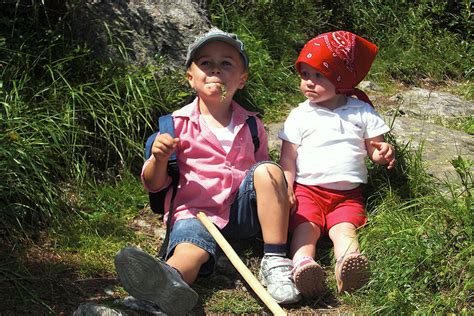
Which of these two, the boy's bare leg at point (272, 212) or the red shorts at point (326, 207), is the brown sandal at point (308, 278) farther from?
the red shorts at point (326, 207)

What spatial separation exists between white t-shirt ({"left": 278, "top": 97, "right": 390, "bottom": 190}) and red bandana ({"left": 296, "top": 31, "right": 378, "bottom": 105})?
0.15 metres

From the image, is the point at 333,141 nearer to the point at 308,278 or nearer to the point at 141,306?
the point at 308,278

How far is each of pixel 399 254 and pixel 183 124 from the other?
1224 millimetres

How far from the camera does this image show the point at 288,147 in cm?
406

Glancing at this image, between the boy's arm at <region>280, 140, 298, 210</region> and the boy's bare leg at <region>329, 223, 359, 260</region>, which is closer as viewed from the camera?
the boy's bare leg at <region>329, 223, 359, 260</region>

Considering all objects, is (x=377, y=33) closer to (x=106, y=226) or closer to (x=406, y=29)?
(x=406, y=29)

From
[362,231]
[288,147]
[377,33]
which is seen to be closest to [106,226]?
[288,147]

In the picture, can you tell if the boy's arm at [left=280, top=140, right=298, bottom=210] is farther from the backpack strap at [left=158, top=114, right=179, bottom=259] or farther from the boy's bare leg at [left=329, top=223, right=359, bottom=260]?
the backpack strap at [left=158, top=114, right=179, bottom=259]

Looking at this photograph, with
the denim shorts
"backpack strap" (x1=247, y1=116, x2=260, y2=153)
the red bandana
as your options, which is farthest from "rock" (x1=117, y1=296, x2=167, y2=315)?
the red bandana

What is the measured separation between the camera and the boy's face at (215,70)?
378 centimetres

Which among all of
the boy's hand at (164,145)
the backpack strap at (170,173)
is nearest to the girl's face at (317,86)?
the backpack strap at (170,173)

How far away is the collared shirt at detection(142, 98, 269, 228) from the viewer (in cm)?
371

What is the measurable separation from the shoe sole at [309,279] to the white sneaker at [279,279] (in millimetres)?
40

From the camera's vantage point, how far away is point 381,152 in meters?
3.93
